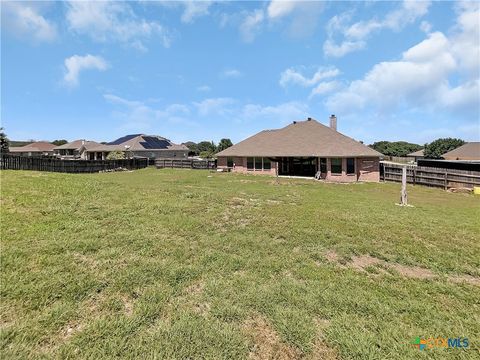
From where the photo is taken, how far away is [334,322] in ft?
10.1

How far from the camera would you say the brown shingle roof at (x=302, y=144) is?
75.5ft

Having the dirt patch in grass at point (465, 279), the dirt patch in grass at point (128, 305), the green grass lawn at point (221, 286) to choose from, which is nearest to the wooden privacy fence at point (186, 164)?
the green grass lawn at point (221, 286)

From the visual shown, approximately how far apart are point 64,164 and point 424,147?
8041 centimetres

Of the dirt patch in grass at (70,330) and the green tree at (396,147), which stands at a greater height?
the green tree at (396,147)

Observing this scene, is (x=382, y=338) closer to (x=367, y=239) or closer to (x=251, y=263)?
(x=251, y=263)

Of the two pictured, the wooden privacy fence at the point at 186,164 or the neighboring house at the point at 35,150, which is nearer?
the wooden privacy fence at the point at 186,164

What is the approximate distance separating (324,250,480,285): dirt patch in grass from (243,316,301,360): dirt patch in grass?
90.5 inches

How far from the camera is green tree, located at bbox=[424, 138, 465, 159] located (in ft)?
208

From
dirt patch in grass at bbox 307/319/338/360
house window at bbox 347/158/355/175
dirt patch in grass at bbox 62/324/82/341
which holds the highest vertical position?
house window at bbox 347/158/355/175

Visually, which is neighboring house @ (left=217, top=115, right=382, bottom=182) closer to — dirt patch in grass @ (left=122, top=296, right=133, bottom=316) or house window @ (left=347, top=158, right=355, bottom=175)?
house window @ (left=347, top=158, right=355, bottom=175)

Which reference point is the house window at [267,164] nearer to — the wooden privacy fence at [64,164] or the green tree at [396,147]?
the wooden privacy fence at [64,164]

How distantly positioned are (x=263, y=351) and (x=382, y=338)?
1333 mm

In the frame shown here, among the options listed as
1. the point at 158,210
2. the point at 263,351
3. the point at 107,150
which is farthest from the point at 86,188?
the point at 107,150

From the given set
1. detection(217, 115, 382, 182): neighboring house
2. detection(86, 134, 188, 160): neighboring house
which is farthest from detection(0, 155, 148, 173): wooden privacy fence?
detection(217, 115, 382, 182): neighboring house
